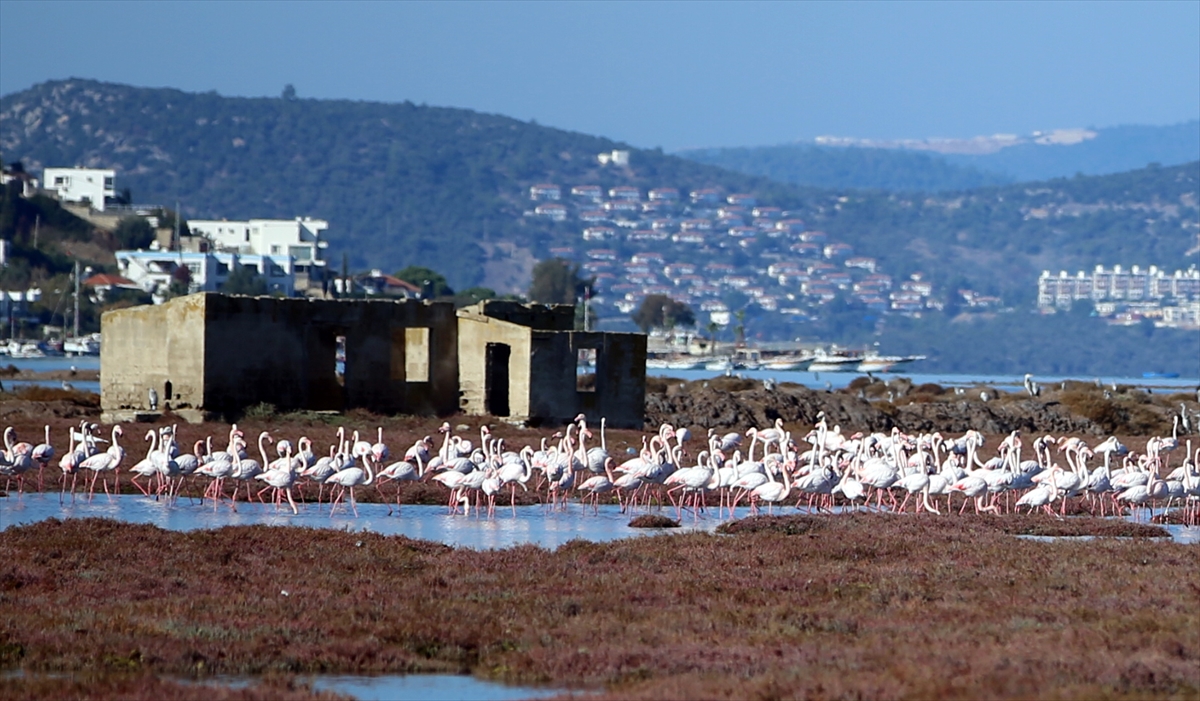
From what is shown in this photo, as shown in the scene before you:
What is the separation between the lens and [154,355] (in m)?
37.4

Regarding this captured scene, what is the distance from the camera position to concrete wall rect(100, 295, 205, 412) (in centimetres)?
3662

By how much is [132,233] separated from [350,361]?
150294mm

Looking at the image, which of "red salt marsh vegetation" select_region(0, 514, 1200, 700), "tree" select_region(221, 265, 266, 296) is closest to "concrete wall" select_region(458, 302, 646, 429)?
"red salt marsh vegetation" select_region(0, 514, 1200, 700)

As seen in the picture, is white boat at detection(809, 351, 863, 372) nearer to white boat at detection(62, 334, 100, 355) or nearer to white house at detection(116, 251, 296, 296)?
white house at detection(116, 251, 296, 296)

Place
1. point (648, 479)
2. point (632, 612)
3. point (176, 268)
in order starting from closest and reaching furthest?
point (632, 612), point (648, 479), point (176, 268)

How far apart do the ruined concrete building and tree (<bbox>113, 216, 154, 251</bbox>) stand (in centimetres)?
14675

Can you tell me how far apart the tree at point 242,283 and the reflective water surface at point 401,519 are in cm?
14071

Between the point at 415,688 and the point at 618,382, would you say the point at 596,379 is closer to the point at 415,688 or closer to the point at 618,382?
the point at 618,382

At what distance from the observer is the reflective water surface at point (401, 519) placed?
2047 cm

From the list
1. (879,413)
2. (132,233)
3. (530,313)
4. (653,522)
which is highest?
(132,233)

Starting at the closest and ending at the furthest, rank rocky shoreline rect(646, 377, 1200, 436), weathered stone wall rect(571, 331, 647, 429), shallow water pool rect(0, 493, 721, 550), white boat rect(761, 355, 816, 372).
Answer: shallow water pool rect(0, 493, 721, 550)
weathered stone wall rect(571, 331, 647, 429)
rocky shoreline rect(646, 377, 1200, 436)
white boat rect(761, 355, 816, 372)

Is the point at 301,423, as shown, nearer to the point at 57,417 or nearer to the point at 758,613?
the point at 57,417

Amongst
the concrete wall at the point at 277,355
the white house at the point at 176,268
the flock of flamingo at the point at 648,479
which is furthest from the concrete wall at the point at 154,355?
the white house at the point at 176,268

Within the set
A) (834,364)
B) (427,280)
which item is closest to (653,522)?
(834,364)
